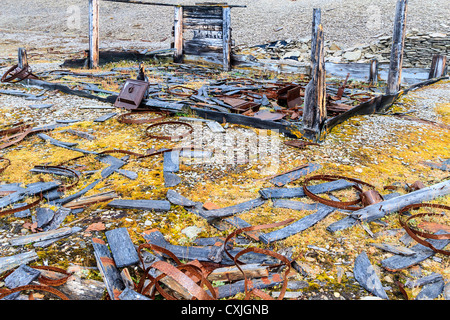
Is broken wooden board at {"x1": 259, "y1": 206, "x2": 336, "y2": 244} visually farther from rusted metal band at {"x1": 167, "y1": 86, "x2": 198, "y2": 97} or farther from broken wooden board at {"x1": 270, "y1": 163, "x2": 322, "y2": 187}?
rusted metal band at {"x1": 167, "y1": 86, "x2": 198, "y2": 97}

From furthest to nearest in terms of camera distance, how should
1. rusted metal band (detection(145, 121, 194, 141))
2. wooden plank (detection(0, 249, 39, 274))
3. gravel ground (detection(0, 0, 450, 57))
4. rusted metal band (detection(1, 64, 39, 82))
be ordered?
1. gravel ground (detection(0, 0, 450, 57))
2. rusted metal band (detection(1, 64, 39, 82))
3. rusted metal band (detection(145, 121, 194, 141))
4. wooden plank (detection(0, 249, 39, 274))

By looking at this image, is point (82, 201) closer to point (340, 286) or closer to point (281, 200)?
point (281, 200)

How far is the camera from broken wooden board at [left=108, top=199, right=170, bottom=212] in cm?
423

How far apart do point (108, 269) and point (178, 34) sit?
1381cm

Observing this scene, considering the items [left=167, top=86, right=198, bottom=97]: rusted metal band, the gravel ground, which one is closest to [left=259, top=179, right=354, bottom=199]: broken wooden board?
[left=167, top=86, right=198, bottom=97]: rusted metal band

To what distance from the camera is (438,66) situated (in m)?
13.6

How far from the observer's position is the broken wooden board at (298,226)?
3.71 metres

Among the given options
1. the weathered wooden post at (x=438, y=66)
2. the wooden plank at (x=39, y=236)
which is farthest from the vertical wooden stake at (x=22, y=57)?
the weathered wooden post at (x=438, y=66)

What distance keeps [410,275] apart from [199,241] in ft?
7.05

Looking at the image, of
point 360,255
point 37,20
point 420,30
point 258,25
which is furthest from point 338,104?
point 37,20

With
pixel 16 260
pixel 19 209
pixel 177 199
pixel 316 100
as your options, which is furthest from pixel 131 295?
pixel 316 100

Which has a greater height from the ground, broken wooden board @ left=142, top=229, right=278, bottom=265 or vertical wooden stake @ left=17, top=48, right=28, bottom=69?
vertical wooden stake @ left=17, top=48, right=28, bottom=69

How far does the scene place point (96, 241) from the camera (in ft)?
11.5

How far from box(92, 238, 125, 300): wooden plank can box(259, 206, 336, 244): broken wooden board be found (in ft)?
5.15
